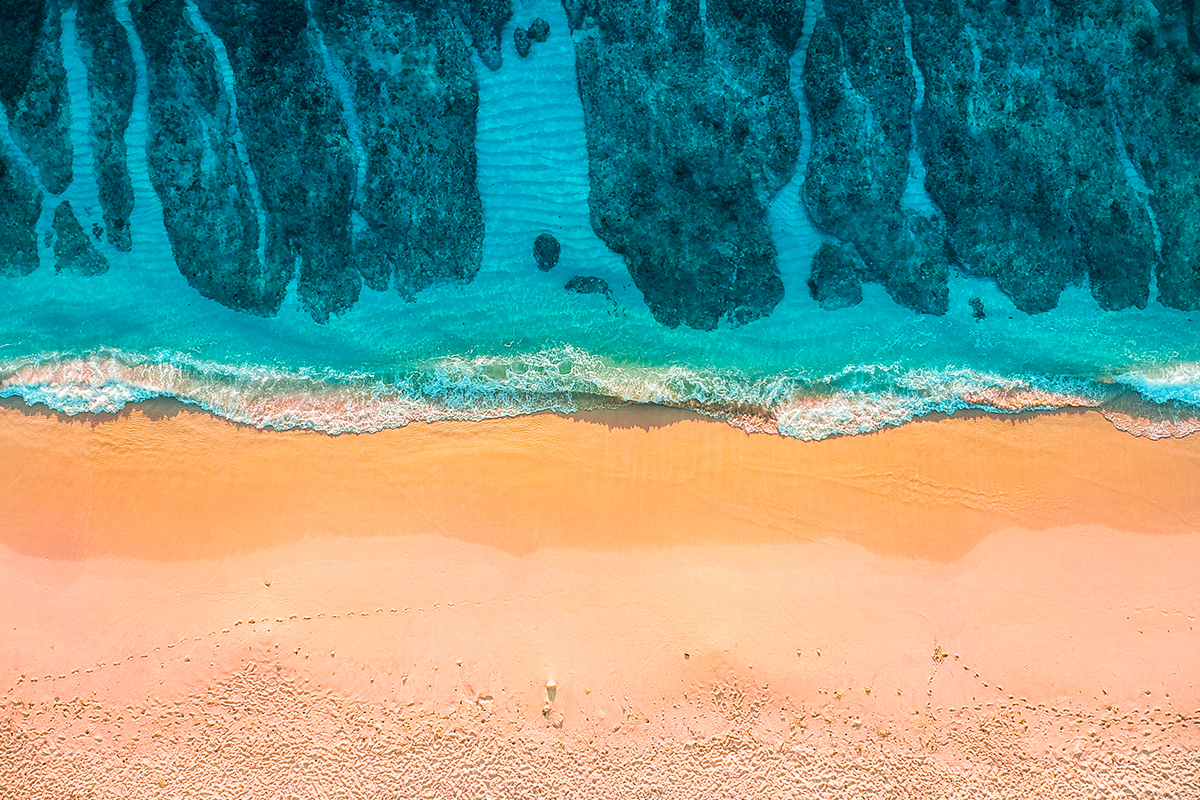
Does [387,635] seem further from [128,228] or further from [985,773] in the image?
[985,773]

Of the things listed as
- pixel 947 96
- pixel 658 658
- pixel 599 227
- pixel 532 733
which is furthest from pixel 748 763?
pixel 947 96

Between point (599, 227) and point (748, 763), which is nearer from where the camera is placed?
point (748, 763)

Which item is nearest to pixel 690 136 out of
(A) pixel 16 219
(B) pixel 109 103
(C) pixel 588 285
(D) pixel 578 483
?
(C) pixel 588 285

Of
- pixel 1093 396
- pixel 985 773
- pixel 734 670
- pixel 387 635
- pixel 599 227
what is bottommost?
pixel 985 773

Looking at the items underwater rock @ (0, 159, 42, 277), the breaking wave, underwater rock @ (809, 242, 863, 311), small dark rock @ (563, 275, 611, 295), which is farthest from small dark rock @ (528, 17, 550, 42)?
underwater rock @ (0, 159, 42, 277)

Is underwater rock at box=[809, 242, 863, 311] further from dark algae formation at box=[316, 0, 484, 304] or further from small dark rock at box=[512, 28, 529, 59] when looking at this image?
small dark rock at box=[512, 28, 529, 59]

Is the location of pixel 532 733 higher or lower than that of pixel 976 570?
lower
